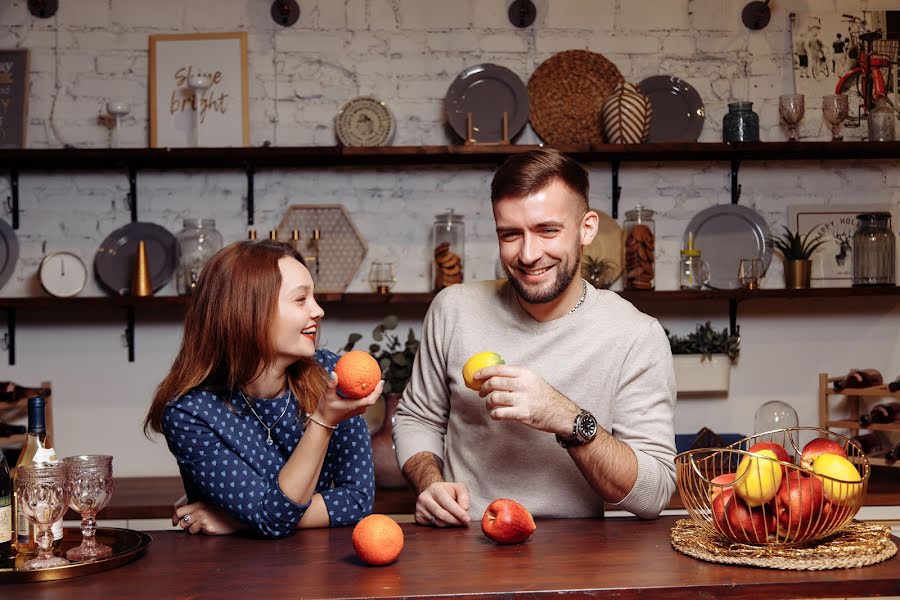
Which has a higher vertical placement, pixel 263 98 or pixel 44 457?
pixel 263 98

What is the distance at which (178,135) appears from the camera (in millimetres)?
3607

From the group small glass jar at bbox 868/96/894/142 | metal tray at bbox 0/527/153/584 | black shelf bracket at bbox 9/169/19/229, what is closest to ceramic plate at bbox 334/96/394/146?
black shelf bracket at bbox 9/169/19/229

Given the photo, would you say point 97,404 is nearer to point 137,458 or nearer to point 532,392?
point 137,458

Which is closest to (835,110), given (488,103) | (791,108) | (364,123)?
(791,108)

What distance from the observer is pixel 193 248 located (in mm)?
3480

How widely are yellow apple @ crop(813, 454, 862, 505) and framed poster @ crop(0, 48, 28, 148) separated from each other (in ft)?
10.4

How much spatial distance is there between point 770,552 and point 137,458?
9.09ft

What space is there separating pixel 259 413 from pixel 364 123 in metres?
1.94

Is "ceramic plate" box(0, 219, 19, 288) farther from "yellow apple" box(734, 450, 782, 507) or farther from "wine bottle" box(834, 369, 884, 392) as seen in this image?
"wine bottle" box(834, 369, 884, 392)

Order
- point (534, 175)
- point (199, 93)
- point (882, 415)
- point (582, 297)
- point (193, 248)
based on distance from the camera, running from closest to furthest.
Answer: point (534, 175) → point (582, 297) → point (882, 415) → point (193, 248) → point (199, 93)

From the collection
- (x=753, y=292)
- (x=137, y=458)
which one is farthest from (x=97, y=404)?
(x=753, y=292)

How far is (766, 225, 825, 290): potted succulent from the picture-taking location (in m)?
3.57

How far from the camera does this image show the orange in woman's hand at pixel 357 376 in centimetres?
165

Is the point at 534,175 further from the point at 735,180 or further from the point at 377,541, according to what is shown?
the point at 735,180
